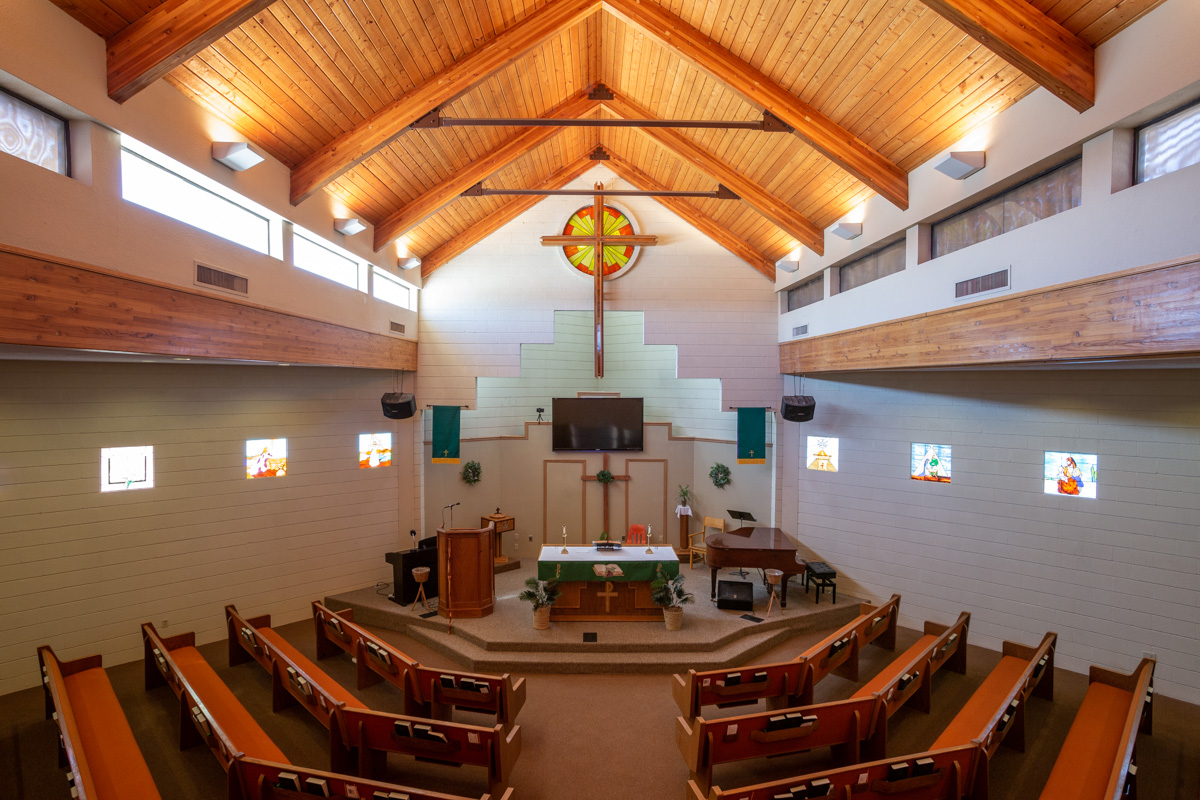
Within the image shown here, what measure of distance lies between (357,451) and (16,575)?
4028 mm

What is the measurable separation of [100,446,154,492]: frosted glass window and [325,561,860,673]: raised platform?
307 cm

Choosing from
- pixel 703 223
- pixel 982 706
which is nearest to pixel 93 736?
pixel 982 706

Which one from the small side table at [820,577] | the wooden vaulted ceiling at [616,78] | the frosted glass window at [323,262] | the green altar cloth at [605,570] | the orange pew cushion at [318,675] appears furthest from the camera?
the small side table at [820,577]

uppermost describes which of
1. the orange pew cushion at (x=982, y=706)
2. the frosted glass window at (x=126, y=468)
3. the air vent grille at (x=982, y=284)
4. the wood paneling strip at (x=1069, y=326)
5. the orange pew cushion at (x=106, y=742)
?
the air vent grille at (x=982, y=284)

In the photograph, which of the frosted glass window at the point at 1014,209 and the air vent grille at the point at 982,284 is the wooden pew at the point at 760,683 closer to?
the air vent grille at the point at 982,284

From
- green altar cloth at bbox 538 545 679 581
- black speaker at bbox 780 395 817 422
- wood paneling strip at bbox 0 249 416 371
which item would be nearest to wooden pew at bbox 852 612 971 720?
green altar cloth at bbox 538 545 679 581

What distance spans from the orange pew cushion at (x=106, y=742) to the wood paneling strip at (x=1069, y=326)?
23.5ft

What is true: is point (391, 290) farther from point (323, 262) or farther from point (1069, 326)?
point (1069, 326)

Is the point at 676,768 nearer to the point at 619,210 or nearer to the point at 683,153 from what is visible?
the point at 683,153

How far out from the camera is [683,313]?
33.5 ft

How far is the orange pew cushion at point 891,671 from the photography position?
5.43 meters

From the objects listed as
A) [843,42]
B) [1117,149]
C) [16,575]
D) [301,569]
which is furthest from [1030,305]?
[16,575]

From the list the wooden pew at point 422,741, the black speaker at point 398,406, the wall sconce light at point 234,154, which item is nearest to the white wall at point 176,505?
the black speaker at point 398,406

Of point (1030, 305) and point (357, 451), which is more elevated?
point (1030, 305)
